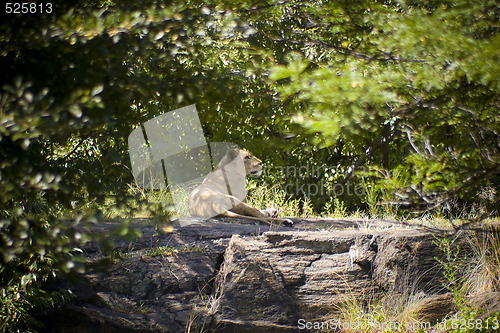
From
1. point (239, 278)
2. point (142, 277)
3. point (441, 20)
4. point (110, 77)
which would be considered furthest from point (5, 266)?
point (441, 20)

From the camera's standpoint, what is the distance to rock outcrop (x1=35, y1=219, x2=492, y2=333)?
14.8ft

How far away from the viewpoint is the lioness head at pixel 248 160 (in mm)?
8477

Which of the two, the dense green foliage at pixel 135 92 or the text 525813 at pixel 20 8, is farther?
the text 525813 at pixel 20 8

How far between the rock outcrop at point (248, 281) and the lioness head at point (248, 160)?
126 inches

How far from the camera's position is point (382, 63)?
468cm

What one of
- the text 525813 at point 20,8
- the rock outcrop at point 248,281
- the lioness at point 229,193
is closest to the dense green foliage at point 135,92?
the text 525813 at point 20,8

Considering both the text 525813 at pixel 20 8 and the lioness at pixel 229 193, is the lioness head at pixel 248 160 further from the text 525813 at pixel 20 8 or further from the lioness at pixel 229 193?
the text 525813 at pixel 20 8

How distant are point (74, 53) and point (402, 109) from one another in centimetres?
248

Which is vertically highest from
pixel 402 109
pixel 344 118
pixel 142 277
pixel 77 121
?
pixel 77 121

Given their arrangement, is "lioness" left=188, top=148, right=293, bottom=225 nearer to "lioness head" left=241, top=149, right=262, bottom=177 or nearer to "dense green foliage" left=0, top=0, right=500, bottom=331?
"lioness head" left=241, top=149, right=262, bottom=177

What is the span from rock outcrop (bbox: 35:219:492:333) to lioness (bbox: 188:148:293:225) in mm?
1567

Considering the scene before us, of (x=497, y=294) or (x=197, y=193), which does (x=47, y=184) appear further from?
(x=197, y=193)

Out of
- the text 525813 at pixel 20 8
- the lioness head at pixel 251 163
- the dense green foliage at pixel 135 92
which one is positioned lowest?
the lioness head at pixel 251 163

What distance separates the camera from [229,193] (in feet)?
27.2
